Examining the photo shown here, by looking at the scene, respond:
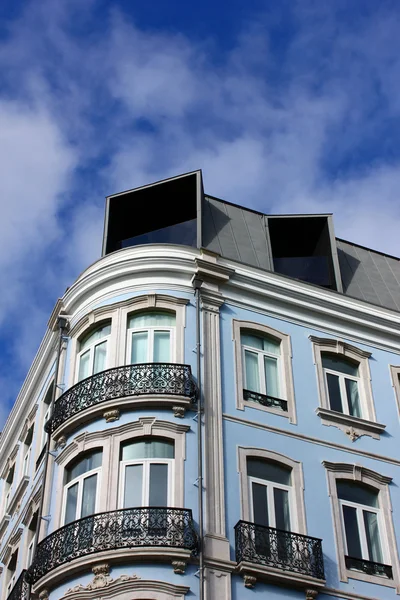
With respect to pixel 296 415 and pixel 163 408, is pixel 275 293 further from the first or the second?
pixel 163 408

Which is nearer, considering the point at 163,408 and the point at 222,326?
the point at 163,408

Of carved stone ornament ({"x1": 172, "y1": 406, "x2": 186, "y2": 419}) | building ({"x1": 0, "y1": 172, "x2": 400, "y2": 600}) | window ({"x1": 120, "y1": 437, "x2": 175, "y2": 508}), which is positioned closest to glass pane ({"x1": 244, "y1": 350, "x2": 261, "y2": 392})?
building ({"x1": 0, "y1": 172, "x2": 400, "y2": 600})

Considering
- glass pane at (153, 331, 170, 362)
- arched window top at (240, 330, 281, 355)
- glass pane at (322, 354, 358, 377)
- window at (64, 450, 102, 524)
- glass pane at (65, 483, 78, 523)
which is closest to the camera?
window at (64, 450, 102, 524)

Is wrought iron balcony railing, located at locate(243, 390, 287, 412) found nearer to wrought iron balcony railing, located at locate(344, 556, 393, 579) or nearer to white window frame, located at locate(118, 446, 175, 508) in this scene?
white window frame, located at locate(118, 446, 175, 508)

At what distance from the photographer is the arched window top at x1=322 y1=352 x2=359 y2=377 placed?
26.3 metres

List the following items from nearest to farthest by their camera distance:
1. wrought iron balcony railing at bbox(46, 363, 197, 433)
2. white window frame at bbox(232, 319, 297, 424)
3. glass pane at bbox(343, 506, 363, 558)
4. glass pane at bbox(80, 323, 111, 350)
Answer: glass pane at bbox(343, 506, 363, 558) → wrought iron balcony railing at bbox(46, 363, 197, 433) → white window frame at bbox(232, 319, 297, 424) → glass pane at bbox(80, 323, 111, 350)

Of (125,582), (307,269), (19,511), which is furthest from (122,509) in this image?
(307,269)

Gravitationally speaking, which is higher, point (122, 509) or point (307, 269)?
point (307, 269)

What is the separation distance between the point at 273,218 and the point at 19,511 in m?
12.3

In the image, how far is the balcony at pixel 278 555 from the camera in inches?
800

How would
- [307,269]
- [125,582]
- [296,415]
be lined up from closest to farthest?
[125,582], [296,415], [307,269]

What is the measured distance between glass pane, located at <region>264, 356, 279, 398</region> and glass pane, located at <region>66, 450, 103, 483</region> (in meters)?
5.01

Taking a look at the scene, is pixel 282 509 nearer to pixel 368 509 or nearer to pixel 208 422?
pixel 368 509

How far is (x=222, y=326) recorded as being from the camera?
990 inches
